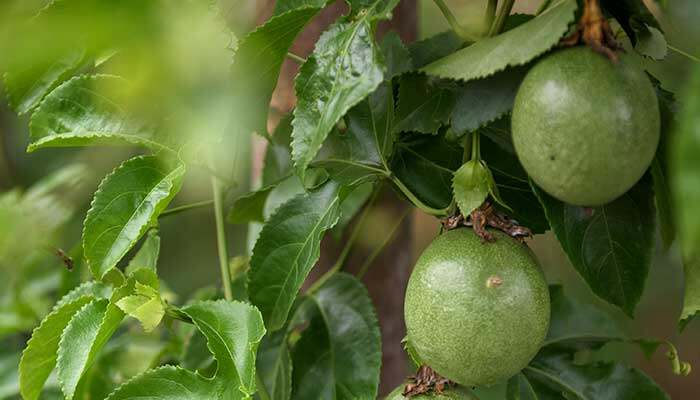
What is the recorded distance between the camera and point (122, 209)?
80cm

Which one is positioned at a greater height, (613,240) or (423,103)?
(423,103)

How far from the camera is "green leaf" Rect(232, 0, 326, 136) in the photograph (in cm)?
72

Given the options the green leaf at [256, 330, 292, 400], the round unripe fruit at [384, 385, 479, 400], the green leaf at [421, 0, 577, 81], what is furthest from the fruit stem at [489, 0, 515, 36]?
the green leaf at [256, 330, 292, 400]

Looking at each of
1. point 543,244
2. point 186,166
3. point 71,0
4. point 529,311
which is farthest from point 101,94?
point 543,244

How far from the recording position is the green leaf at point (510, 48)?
0.60 meters

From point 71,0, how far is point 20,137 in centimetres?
176

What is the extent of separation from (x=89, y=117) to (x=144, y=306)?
194mm

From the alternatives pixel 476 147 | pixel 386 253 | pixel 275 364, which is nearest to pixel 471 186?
pixel 476 147

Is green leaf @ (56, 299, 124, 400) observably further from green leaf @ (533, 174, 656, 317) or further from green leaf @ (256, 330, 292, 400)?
green leaf @ (533, 174, 656, 317)

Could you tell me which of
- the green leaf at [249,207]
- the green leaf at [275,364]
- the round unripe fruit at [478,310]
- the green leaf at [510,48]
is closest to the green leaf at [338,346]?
the green leaf at [275,364]

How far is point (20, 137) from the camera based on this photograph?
2.22 meters

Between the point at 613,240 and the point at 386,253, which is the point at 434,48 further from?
the point at 386,253

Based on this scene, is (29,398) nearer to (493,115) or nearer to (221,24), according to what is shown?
(221,24)

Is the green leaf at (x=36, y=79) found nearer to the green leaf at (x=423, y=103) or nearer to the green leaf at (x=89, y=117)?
the green leaf at (x=89, y=117)
